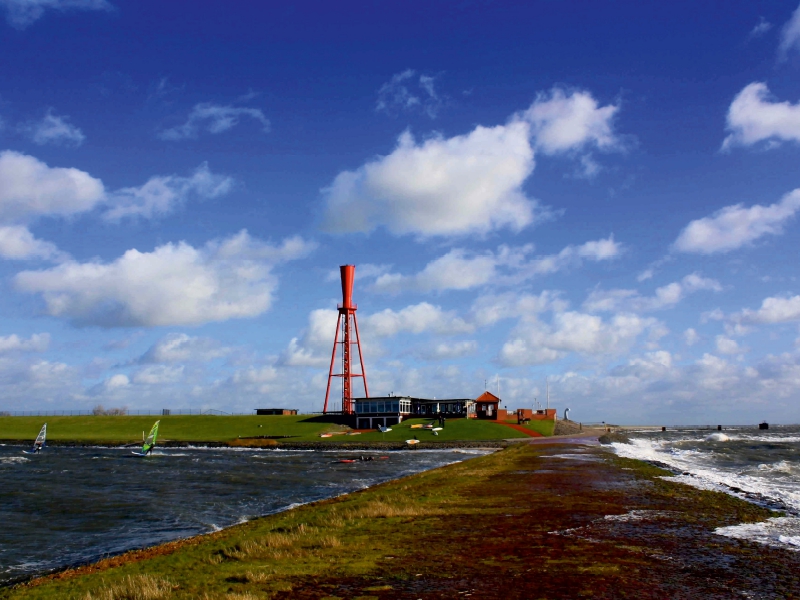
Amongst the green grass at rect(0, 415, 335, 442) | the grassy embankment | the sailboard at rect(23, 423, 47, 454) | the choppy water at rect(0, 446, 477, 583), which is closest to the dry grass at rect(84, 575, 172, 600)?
the choppy water at rect(0, 446, 477, 583)

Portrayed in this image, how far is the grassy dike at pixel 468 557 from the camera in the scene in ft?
44.3

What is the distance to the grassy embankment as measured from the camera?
105 m

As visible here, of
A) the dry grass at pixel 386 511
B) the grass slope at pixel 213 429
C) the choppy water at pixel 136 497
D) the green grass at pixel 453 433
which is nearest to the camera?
the dry grass at pixel 386 511

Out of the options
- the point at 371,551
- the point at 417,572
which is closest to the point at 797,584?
the point at 417,572

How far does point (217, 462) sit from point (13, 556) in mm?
45380

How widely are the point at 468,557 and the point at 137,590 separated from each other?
7.73m

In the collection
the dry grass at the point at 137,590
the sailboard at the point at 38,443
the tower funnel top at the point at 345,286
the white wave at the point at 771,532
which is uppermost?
the tower funnel top at the point at 345,286

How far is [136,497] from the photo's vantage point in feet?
130

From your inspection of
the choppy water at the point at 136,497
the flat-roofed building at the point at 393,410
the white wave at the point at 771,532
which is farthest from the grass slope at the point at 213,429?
the white wave at the point at 771,532

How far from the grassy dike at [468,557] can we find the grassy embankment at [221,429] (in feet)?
251

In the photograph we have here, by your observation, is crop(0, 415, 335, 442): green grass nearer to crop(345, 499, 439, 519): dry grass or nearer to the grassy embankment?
the grassy embankment

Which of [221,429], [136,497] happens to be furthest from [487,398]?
[136,497]

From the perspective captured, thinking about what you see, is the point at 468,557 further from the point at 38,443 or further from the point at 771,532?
the point at 38,443

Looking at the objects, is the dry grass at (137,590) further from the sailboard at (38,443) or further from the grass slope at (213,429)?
the sailboard at (38,443)
